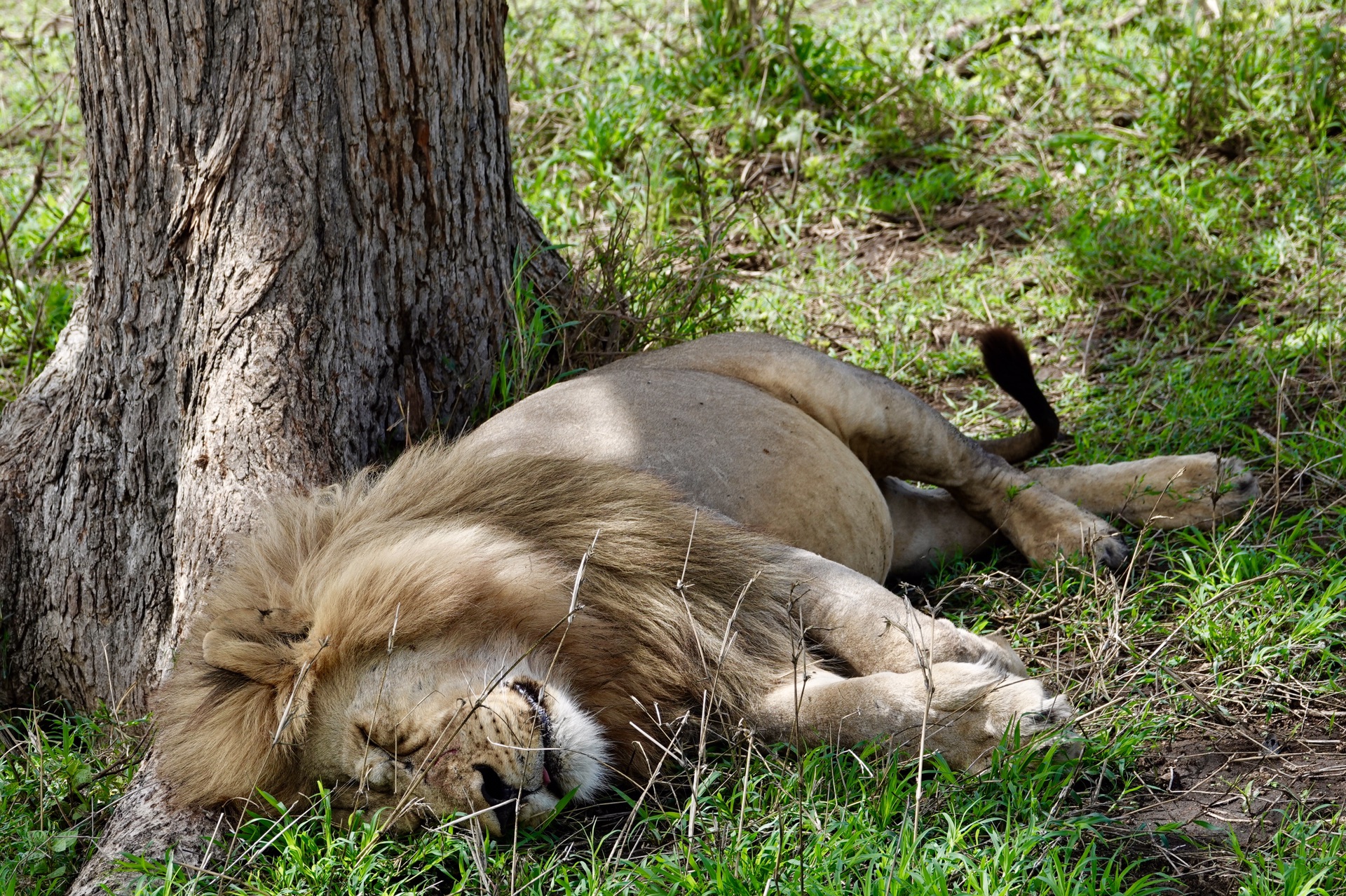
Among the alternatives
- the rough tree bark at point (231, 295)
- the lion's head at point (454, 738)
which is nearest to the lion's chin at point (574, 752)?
the lion's head at point (454, 738)

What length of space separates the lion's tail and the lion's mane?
3.79 ft

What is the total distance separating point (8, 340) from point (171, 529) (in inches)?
81.9

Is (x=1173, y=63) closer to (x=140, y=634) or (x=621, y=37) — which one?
(x=621, y=37)

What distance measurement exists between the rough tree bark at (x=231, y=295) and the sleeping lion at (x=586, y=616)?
373 millimetres

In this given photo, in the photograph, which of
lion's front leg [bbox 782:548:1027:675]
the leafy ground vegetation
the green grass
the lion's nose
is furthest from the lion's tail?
the green grass

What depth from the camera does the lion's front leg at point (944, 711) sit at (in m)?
2.21

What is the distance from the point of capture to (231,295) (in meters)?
3.00

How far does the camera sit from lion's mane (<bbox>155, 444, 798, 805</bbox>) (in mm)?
2260

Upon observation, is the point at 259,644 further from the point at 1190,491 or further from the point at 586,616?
the point at 1190,491

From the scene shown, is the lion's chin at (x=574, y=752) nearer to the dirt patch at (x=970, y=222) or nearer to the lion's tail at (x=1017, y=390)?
the lion's tail at (x=1017, y=390)

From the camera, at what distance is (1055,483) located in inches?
130

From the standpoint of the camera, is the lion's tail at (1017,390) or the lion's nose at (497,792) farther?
the lion's tail at (1017,390)

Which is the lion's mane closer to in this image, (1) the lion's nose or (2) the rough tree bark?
(1) the lion's nose

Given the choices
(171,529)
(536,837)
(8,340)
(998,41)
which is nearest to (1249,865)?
(536,837)
